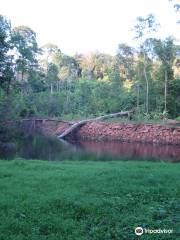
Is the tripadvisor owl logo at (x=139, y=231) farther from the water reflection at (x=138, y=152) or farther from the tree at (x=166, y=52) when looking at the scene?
the tree at (x=166, y=52)

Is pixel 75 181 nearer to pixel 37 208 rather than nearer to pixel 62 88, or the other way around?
pixel 37 208

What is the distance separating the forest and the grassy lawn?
1405cm

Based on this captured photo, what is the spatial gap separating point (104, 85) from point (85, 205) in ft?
113

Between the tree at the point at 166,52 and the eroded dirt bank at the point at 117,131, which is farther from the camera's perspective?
the tree at the point at 166,52

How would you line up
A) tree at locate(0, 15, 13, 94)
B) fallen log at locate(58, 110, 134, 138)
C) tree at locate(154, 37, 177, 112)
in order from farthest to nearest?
tree at locate(154, 37, 177, 112)
fallen log at locate(58, 110, 134, 138)
tree at locate(0, 15, 13, 94)

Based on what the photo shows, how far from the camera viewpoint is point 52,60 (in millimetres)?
56875

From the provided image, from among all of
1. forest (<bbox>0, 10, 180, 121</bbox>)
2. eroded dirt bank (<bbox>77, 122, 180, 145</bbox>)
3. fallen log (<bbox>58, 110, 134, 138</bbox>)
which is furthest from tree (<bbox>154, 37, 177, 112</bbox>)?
eroded dirt bank (<bbox>77, 122, 180, 145</bbox>)

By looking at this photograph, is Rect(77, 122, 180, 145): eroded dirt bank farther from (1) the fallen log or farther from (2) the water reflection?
(2) the water reflection

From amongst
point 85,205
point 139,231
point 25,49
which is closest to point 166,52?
point 25,49

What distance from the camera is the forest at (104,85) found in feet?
89.9

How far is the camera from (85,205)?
618 cm

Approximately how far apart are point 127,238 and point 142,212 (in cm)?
119

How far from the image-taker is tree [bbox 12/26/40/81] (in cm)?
3441

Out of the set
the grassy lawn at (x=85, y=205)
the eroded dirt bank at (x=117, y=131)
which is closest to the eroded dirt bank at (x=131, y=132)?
the eroded dirt bank at (x=117, y=131)
